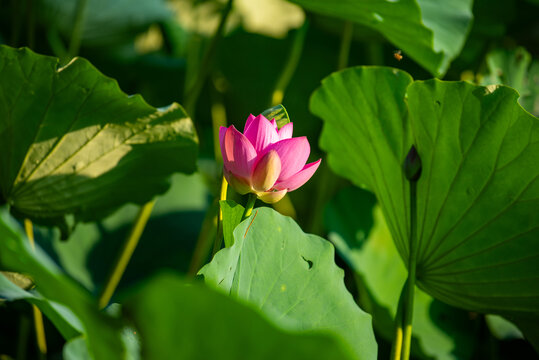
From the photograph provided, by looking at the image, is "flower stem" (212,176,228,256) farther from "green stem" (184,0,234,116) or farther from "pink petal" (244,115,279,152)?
"green stem" (184,0,234,116)

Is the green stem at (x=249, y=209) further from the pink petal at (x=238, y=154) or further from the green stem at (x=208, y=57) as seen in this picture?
the green stem at (x=208, y=57)

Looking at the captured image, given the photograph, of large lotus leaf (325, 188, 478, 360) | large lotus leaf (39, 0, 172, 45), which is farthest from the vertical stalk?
large lotus leaf (39, 0, 172, 45)

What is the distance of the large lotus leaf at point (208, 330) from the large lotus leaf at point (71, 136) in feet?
1.49

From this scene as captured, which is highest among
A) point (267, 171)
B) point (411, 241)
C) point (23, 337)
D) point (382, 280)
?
point (267, 171)

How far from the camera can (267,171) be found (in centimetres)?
56

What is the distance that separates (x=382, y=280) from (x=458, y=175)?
377 millimetres

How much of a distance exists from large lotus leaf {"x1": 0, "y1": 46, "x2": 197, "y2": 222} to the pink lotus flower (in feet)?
0.73

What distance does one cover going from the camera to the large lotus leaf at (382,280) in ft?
3.20

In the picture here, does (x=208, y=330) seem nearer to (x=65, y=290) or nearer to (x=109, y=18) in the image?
(x=65, y=290)

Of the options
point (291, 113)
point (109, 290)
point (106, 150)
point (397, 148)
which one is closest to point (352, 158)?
point (397, 148)

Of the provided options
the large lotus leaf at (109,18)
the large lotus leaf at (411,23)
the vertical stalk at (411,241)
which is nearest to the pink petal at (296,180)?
the vertical stalk at (411,241)

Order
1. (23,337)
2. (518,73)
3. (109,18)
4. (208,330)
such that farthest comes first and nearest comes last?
(109,18)
(518,73)
(23,337)
(208,330)

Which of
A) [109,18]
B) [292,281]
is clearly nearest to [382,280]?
[292,281]

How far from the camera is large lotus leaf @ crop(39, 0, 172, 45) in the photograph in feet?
5.15
